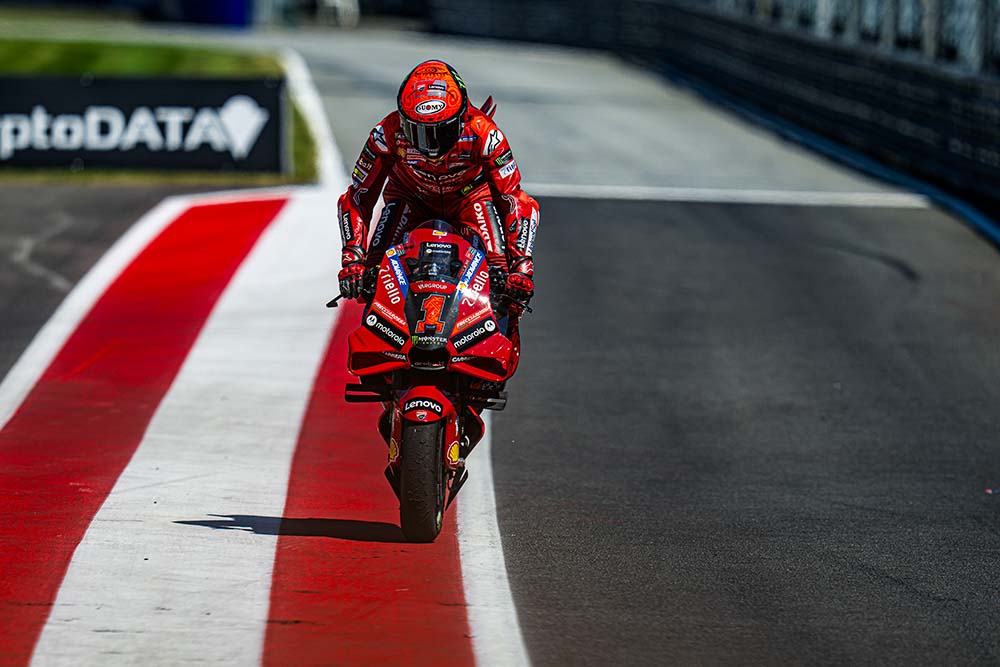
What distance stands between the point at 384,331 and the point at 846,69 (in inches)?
688

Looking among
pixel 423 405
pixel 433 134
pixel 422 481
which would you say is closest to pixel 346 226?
pixel 433 134

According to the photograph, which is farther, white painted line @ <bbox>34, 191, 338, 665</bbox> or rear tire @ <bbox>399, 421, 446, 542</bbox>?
rear tire @ <bbox>399, 421, 446, 542</bbox>

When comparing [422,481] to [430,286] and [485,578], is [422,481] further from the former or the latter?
[430,286]

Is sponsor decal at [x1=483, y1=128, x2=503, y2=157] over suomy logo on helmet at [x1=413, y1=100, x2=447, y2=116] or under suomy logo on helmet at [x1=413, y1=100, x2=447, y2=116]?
under

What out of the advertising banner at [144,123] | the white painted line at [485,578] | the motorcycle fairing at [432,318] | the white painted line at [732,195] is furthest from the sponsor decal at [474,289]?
the advertising banner at [144,123]

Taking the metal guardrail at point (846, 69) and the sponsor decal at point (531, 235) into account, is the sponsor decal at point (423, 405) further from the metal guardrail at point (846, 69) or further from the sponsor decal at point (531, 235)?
the metal guardrail at point (846, 69)

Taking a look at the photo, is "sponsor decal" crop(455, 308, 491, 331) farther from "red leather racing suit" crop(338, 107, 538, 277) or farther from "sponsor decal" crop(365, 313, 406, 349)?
"red leather racing suit" crop(338, 107, 538, 277)

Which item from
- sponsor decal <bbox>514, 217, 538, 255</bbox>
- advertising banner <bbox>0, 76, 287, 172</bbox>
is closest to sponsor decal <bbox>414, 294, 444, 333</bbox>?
sponsor decal <bbox>514, 217, 538, 255</bbox>

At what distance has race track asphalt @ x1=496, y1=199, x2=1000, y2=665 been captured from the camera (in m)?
6.65

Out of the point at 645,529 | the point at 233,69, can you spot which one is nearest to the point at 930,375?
the point at 645,529

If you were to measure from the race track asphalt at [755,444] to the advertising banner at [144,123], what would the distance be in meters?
4.25

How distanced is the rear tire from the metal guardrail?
12.6 metres

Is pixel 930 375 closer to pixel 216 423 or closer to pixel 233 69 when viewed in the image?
pixel 216 423

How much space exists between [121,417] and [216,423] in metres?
0.64
